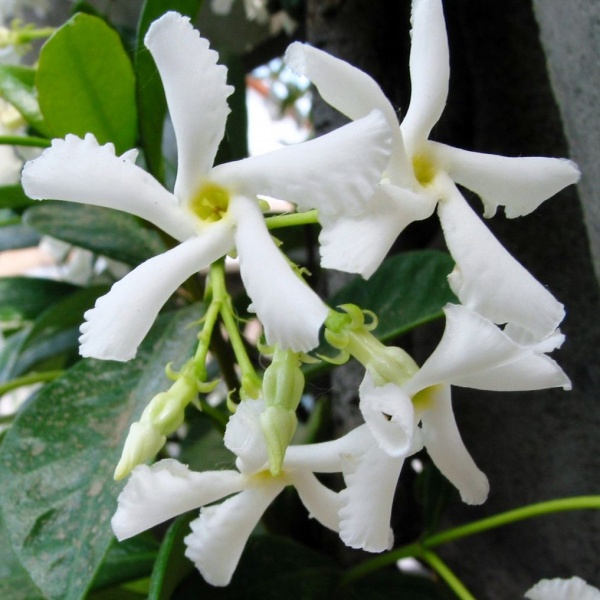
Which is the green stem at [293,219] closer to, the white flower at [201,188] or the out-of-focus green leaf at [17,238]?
the white flower at [201,188]

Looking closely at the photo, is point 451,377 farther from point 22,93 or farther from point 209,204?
point 22,93

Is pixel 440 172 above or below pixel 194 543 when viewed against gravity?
above

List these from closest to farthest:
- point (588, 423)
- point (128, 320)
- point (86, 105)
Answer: point (128, 320), point (86, 105), point (588, 423)

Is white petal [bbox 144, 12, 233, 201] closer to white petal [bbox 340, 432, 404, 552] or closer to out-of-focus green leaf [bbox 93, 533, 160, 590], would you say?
white petal [bbox 340, 432, 404, 552]

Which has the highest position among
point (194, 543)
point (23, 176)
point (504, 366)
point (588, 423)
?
point (23, 176)

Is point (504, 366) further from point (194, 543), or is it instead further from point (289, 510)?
point (289, 510)

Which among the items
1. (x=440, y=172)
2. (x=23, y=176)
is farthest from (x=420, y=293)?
(x=23, y=176)
